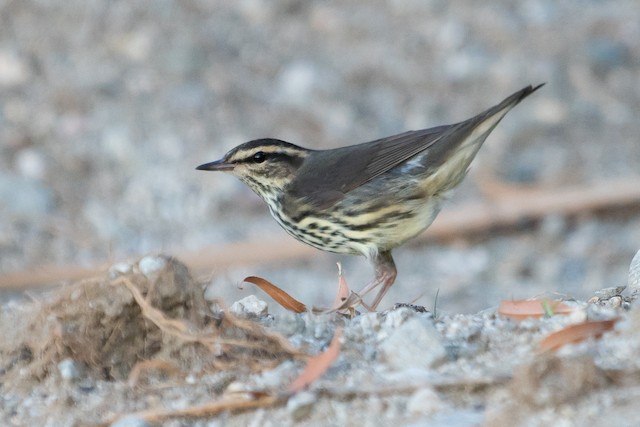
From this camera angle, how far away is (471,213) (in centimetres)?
952

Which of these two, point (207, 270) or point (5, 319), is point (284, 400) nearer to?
point (5, 319)

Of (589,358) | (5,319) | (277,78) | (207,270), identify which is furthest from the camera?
(277,78)

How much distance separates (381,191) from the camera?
588cm

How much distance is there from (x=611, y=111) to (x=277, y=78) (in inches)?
121

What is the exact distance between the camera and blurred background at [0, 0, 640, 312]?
9.43 m

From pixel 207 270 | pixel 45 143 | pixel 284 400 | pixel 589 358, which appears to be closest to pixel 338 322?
pixel 284 400

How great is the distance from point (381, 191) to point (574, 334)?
2.24 meters

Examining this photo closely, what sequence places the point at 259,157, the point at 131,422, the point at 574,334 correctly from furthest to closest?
the point at 259,157 → the point at 574,334 → the point at 131,422

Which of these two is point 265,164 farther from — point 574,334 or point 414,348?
point 574,334

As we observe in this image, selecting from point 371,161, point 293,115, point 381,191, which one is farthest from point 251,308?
point 293,115

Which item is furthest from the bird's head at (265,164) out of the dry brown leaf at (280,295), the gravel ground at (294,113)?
the gravel ground at (294,113)

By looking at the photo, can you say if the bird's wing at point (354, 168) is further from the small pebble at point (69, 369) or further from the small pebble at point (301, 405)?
the small pebble at point (301, 405)

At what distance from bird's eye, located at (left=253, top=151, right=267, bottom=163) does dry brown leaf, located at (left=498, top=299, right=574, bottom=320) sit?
6.99 feet

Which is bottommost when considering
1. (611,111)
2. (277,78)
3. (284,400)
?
(284,400)
